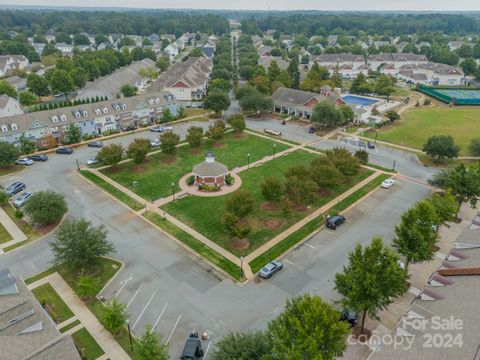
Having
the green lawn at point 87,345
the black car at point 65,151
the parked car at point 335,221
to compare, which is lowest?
the black car at point 65,151

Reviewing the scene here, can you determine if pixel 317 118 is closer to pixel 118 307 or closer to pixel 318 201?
pixel 318 201

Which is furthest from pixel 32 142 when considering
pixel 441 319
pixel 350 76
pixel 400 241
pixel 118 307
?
pixel 350 76

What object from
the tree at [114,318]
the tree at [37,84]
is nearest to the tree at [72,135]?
the tree at [37,84]

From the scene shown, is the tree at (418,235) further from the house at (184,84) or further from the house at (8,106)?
the house at (8,106)

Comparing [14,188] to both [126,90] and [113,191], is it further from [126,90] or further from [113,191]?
[126,90]

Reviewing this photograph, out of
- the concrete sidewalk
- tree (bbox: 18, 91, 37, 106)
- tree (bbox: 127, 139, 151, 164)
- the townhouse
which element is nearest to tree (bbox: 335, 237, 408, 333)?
the concrete sidewalk

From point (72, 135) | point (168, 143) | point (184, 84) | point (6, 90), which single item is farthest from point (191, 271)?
point (6, 90)
